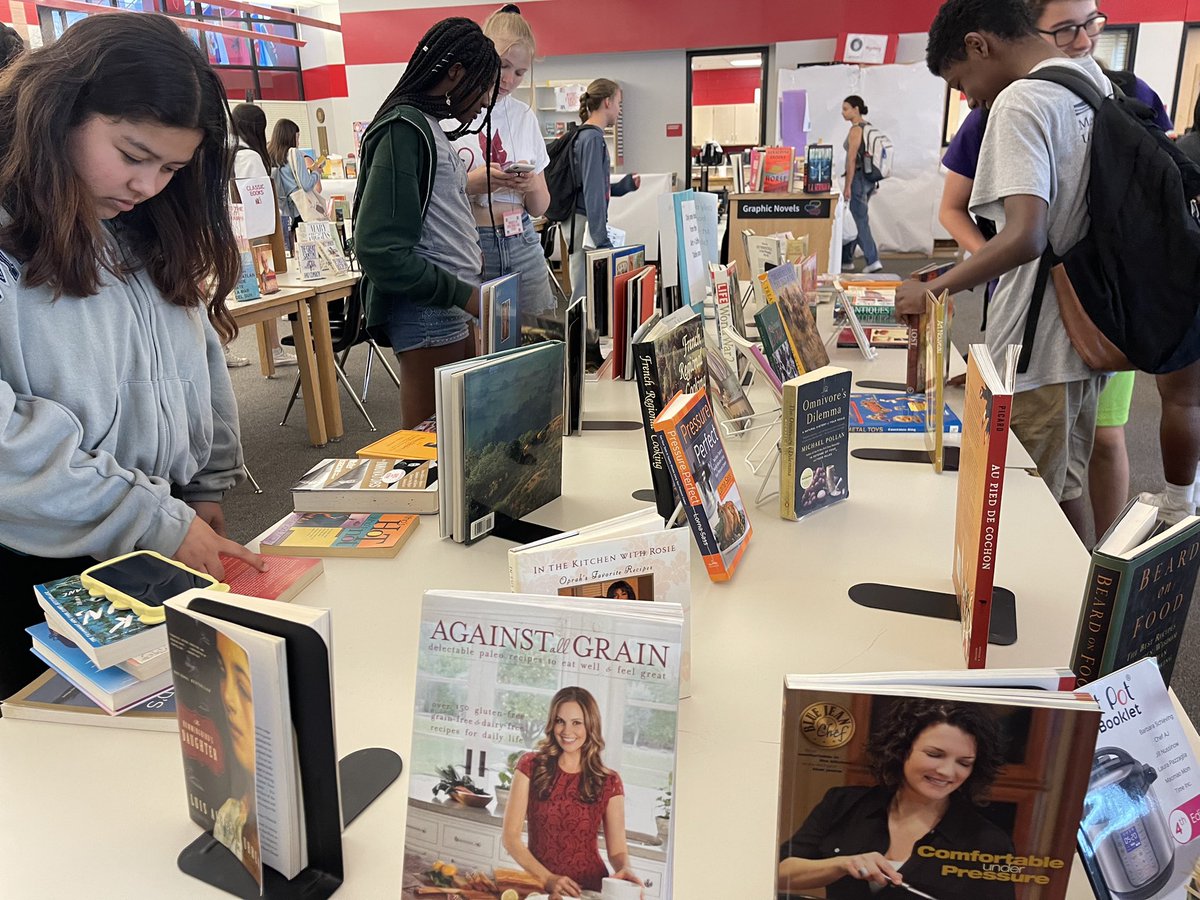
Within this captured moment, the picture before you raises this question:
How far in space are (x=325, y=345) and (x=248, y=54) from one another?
1054 cm

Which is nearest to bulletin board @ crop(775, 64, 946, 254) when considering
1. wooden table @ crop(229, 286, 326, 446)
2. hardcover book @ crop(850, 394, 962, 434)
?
wooden table @ crop(229, 286, 326, 446)

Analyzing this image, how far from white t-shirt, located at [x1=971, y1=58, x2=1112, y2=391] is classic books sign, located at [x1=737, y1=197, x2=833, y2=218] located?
406cm

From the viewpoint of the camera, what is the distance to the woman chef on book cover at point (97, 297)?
117cm

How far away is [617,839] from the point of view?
0.67 meters

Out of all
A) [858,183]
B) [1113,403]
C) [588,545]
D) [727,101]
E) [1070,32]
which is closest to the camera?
[588,545]

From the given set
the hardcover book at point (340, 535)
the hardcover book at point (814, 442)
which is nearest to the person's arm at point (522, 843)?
the hardcover book at point (340, 535)

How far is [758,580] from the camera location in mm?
1341

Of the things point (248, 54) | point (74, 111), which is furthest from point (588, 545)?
point (248, 54)

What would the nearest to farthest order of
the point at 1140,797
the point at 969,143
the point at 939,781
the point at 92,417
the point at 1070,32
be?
the point at 939,781 < the point at 1140,797 < the point at 92,417 < the point at 1070,32 < the point at 969,143

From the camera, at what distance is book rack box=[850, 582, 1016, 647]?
3.96 feet

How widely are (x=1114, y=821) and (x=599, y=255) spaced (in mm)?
2077

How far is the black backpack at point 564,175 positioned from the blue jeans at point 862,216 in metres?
4.63

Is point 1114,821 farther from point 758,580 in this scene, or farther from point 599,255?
point 599,255

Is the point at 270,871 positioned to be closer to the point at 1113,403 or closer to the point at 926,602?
the point at 926,602
